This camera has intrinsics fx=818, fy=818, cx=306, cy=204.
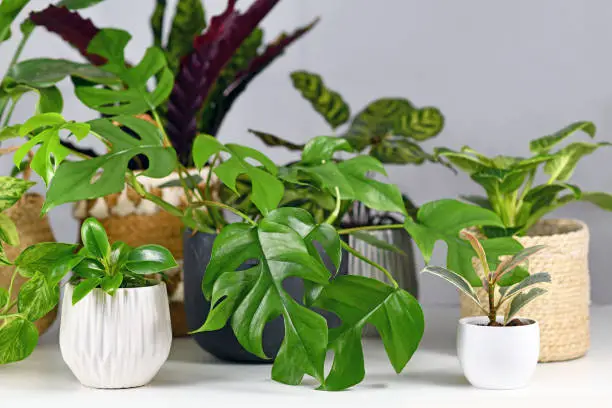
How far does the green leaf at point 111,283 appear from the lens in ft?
2.85

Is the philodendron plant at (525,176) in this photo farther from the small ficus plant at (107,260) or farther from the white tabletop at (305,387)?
the small ficus plant at (107,260)

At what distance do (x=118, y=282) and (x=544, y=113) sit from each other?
91 cm

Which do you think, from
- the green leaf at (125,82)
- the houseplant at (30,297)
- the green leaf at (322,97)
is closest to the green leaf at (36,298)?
the houseplant at (30,297)

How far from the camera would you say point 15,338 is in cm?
93

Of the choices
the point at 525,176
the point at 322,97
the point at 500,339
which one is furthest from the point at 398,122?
the point at 500,339

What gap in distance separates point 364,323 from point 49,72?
1.76 ft

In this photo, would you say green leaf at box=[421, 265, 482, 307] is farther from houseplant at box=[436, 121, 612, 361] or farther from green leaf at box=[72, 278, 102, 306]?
green leaf at box=[72, 278, 102, 306]

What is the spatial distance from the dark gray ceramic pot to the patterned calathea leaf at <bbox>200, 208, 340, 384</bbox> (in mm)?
141

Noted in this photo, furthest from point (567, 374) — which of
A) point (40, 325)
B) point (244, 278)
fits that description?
point (40, 325)

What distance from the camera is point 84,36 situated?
1.18 m

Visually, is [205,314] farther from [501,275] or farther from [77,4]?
[77,4]

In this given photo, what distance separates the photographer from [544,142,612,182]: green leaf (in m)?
1.08

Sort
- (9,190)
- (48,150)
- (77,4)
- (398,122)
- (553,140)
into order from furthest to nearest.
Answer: (398,122) → (77,4) → (553,140) → (9,190) → (48,150)

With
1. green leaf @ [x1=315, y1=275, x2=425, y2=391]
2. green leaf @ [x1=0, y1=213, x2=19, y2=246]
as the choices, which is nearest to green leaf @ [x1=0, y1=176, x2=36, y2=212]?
green leaf @ [x1=0, y1=213, x2=19, y2=246]
